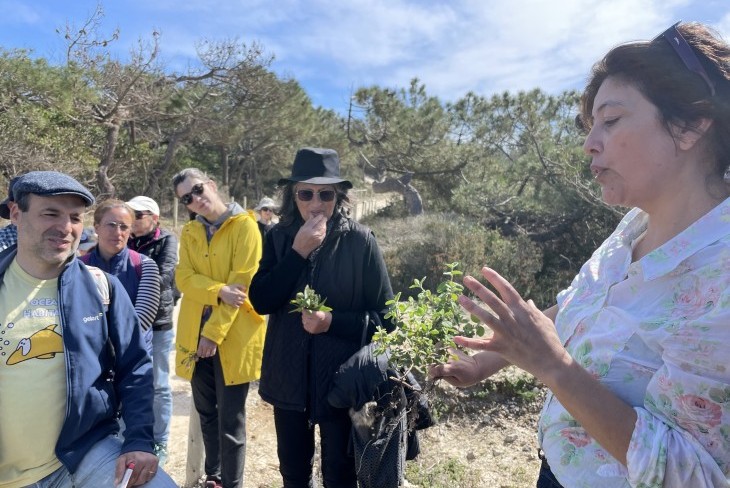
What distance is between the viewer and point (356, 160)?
76.9 feet

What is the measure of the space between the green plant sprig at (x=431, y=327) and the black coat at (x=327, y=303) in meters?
0.39

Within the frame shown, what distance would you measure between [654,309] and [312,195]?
160cm

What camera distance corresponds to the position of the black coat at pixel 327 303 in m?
2.21

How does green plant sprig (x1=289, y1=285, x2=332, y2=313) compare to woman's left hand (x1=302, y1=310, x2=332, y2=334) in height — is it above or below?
above

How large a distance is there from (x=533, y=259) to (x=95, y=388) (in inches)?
343

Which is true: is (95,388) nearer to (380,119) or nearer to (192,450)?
(192,450)

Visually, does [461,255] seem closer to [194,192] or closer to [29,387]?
[194,192]

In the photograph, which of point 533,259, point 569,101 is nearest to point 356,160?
point 569,101

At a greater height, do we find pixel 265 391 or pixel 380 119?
pixel 380 119

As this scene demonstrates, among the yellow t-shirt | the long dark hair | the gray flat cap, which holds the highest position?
the gray flat cap

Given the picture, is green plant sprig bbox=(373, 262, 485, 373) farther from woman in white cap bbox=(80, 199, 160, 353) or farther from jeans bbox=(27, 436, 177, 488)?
woman in white cap bbox=(80, 199, 160, 353)

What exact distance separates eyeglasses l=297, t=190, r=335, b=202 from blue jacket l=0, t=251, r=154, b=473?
2.90 ft

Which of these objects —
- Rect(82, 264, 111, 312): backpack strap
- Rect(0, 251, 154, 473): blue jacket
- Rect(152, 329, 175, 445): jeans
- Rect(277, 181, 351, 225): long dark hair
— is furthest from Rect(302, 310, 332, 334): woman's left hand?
Rect(152, 329, 175, 445): jeans

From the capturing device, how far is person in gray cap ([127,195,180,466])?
324 centimetres
